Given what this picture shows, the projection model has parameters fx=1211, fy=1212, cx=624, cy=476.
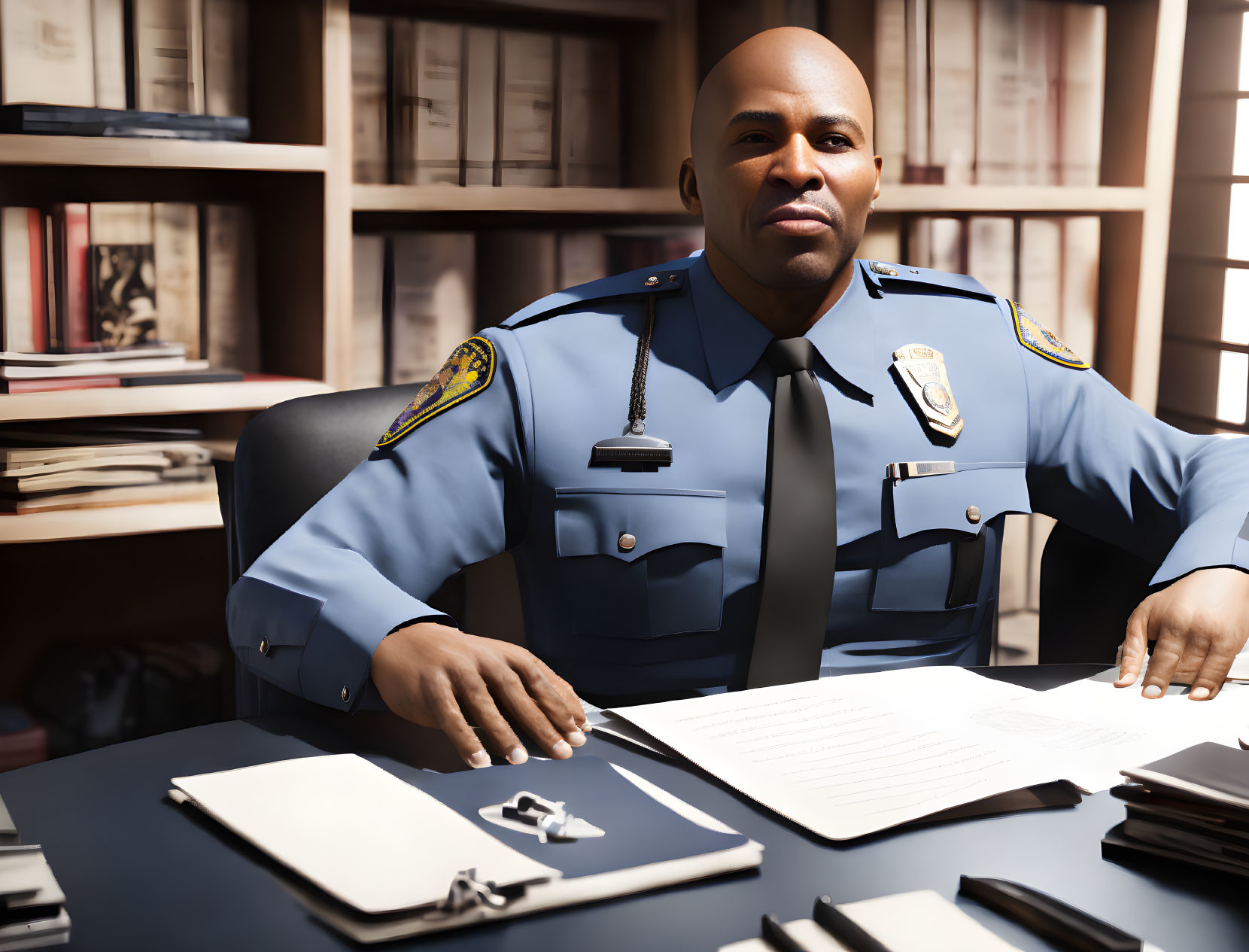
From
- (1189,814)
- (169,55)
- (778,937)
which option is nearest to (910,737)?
(1189,814)

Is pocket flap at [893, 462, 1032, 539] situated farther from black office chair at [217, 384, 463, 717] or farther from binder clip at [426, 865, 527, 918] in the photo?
binder clip at [426, 865, 527, 918]

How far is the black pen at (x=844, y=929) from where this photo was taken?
0.57 metres

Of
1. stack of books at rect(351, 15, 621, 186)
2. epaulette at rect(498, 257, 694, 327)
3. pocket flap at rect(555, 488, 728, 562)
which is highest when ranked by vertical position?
stack of books at rect(351, 15, 621, 186)

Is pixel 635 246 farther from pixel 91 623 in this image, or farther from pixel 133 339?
pixel 91 623

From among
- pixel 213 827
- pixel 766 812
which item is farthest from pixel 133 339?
pixel 766 812

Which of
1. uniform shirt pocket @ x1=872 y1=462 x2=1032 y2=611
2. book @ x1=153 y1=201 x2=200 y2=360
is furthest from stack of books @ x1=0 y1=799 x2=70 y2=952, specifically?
book @ x1=153 y1=201 x2=200 y2=360

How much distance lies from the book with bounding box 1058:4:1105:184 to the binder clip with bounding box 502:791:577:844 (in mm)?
1913


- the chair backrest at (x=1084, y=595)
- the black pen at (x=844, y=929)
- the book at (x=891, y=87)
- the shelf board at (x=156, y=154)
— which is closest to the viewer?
the black pen at (x=844, y=929)

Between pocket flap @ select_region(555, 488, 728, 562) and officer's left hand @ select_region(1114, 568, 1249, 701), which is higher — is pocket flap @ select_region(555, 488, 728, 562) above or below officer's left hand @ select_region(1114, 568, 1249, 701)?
above

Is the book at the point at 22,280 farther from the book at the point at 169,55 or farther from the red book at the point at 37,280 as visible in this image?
the book at the point at 169,55

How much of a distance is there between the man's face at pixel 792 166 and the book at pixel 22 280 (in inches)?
40.3

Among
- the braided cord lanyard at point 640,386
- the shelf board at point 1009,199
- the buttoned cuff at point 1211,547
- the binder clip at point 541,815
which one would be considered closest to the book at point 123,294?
the braided cord lanyard at point 640,386

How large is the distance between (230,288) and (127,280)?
6.5 inches

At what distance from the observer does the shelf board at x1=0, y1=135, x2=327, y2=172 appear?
5.28ft
